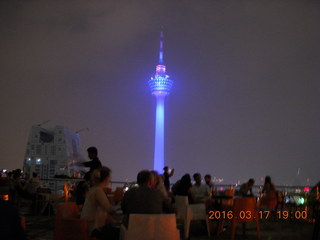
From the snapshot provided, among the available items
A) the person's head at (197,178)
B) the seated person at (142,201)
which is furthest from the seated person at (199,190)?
the seated person at (142,201)

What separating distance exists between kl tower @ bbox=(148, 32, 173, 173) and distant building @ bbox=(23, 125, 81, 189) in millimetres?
37440

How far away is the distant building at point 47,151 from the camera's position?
57469mm

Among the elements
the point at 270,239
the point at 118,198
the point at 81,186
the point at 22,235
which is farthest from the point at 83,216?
the point at 118,198

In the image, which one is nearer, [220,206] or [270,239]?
[270,239]

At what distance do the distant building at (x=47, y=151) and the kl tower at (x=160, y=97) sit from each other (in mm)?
37440

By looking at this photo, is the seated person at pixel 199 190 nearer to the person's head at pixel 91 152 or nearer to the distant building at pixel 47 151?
the person's head at pixel 91 152

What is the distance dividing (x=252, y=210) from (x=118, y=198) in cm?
452

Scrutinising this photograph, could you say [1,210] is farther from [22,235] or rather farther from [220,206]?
[220,206]

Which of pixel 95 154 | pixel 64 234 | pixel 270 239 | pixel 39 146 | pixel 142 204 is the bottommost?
pixel 270 239

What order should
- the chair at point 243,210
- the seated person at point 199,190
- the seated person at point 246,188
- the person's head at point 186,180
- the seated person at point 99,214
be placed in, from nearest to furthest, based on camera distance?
the seated person at point 99,214 < the chair at point 243,210 < the person's head at point 186,180 < the seated person at point 199,190 < the seated person at point 246,188

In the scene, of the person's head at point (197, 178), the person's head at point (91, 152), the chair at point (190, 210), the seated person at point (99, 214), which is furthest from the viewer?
the person's head at point (197, 178)

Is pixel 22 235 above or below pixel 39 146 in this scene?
below

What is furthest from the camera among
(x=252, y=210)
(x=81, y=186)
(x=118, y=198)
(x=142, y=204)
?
(x=118, y=198)

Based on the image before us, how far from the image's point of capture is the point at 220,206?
8.36 meters
